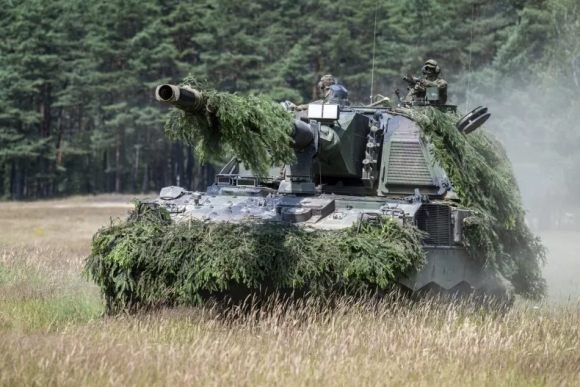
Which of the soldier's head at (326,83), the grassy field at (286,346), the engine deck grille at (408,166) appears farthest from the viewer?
the soldier's head at (326,83)

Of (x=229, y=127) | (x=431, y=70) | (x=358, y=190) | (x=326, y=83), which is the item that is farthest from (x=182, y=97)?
(x=431, y=70)

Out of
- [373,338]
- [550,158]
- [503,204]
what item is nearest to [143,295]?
[373,338]

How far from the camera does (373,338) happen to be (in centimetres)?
1016

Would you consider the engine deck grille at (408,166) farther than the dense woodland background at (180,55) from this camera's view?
No

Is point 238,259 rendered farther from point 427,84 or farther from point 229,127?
point 427,84

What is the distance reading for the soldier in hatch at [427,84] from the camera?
15320 millimetres

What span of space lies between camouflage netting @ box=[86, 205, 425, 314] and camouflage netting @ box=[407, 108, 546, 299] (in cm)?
165

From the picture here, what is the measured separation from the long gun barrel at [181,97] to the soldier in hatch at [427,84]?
5182 mm

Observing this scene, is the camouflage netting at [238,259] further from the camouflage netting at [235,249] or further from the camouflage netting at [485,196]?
the camouflage netting at [485,196]

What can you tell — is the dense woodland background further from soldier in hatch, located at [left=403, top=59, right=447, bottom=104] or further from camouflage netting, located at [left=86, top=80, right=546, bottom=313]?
camouflage netting, located at [left=86, top=80, right=546, bottom=313]

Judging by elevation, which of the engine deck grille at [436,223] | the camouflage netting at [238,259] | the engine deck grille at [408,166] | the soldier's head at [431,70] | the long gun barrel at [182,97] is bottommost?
the camouflage netting at [238,259]

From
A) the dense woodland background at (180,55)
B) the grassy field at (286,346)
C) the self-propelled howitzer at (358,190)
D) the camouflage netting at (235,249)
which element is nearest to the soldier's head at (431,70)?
the self-propelled howitzer at (358,190)

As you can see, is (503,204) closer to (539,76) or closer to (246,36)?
(539,76)

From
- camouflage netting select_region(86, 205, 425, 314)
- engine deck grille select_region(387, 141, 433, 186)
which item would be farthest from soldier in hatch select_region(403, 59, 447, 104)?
camouflage netting select_region(86, 205, 425, 314)
